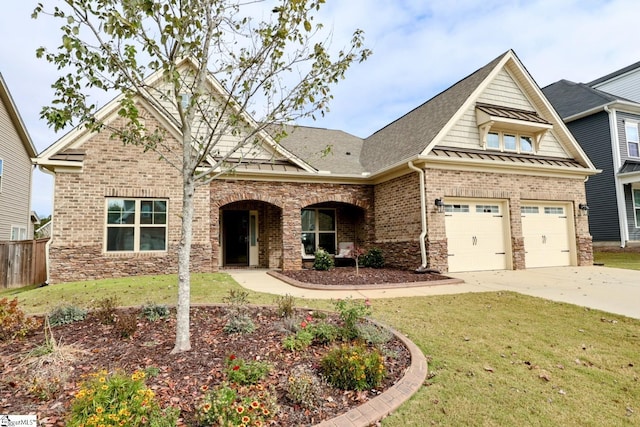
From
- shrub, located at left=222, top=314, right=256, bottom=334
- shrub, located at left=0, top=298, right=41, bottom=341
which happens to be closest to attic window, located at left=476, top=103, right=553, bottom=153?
shrub, located at left=222, top=314, right=256, bottom=334

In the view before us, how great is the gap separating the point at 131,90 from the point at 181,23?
104 cm

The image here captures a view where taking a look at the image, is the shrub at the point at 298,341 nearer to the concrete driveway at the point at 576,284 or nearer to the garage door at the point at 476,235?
the concrete driveway at the point at 576,284

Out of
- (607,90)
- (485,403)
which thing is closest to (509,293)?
(485,403)

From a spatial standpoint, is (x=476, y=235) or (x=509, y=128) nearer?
(x=476, y=235)

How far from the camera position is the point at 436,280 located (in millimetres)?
9266

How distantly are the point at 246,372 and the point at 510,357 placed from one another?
3.09m

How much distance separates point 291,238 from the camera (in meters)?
12.0

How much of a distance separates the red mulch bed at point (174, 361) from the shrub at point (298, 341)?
79 mm

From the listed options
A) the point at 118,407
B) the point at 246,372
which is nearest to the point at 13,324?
the point at 118,407

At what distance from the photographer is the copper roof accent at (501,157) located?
449 inches

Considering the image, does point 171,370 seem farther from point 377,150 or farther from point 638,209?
point 638,209

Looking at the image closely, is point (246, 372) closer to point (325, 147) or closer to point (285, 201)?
point (285, 201)

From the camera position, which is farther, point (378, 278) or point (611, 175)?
point (611, 175)

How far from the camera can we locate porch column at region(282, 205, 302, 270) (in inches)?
469
